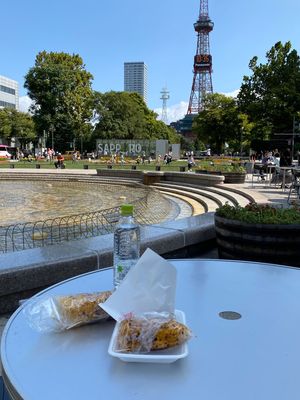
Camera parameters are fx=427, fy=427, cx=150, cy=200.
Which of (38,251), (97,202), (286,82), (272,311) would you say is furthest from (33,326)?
(286,82)

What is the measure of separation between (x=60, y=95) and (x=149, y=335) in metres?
65.8

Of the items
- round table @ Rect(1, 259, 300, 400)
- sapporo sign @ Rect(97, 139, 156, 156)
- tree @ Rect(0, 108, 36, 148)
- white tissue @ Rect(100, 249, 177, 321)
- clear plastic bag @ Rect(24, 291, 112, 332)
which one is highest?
tree @ Rect(0, 108, 36, 148)

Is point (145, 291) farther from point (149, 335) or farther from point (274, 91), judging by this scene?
point (274, 91)

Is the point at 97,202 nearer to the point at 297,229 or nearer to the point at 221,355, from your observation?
the point at 297,229

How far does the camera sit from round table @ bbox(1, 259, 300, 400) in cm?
128

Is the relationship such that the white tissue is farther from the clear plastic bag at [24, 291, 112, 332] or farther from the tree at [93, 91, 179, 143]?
the tree at [93, 91, 179, 143]

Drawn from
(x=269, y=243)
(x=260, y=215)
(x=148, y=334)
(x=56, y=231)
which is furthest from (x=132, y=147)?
(x=148, y=334)

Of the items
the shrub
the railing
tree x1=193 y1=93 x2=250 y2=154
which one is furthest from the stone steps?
tree x1=193 y1=93 x2=250 y2=154

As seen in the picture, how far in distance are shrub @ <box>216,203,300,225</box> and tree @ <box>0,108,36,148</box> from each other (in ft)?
260

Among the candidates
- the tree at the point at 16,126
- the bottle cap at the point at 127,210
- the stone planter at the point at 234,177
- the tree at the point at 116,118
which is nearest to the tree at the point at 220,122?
the tree at the point at 116,118

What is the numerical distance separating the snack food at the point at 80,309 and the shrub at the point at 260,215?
260 cm

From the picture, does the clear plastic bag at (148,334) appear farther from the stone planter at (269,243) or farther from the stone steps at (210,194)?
the stone steps at (210,194)

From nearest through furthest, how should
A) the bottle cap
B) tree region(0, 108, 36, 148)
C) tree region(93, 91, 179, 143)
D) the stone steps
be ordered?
the bottle cap, the stone steps, tree region(93, 91, 179, 143), tree region(0, 108, 36, 148)

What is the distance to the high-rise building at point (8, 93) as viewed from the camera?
110 meters
